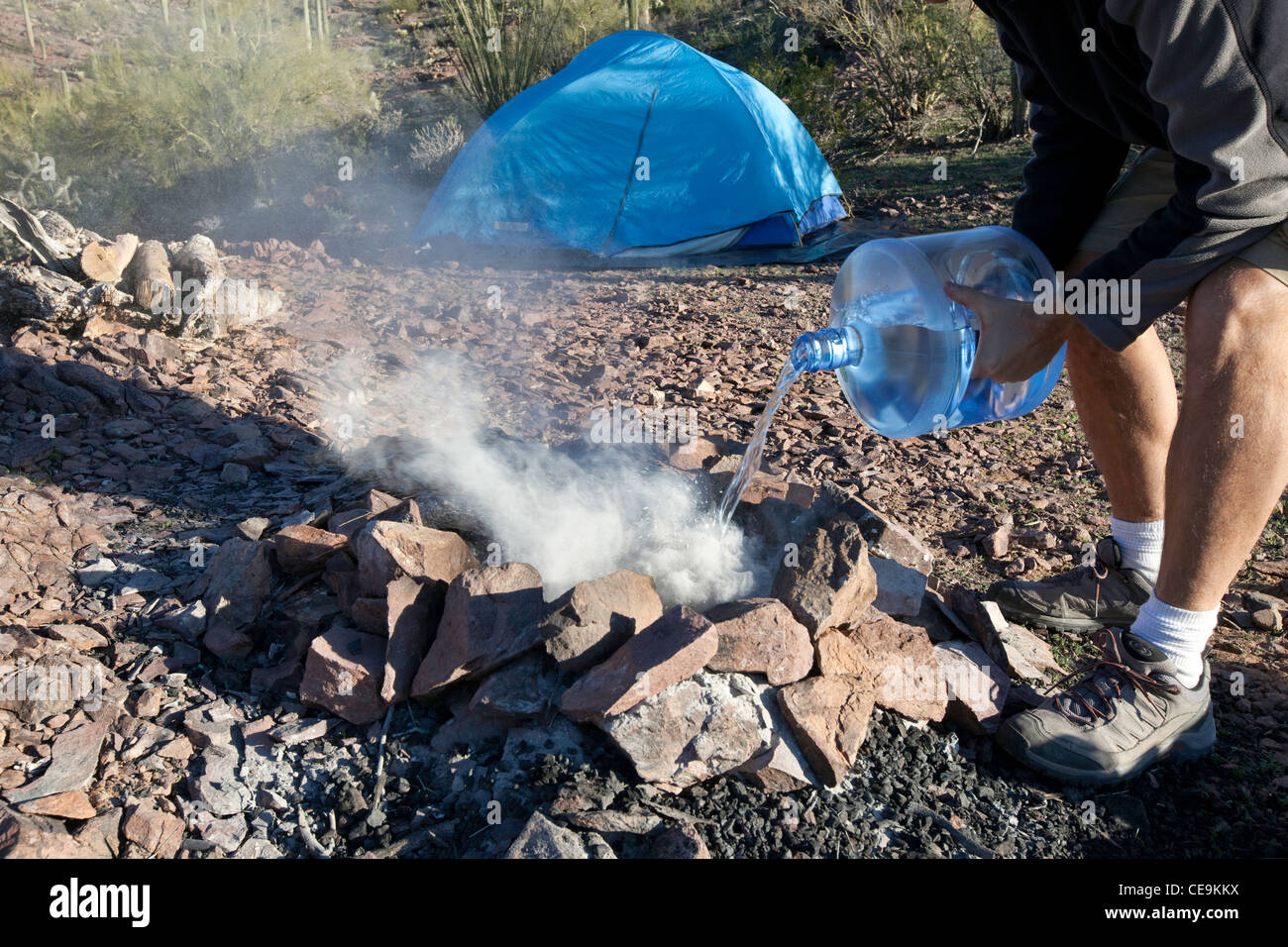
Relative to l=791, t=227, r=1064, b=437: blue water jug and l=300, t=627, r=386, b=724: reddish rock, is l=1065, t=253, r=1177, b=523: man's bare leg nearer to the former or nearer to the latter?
l=791, t=227, r=1064, b=437: blue water jug

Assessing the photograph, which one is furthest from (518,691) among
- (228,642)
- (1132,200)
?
(1132,200)

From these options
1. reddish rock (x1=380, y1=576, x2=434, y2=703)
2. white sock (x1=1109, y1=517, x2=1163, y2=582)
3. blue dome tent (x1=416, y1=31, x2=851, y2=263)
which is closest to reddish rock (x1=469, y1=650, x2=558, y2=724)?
reddish rock (x1=380, y1=576, x2=434, y2=703)

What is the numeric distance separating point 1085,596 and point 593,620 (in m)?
1.41

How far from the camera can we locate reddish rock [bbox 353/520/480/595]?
2273 mm

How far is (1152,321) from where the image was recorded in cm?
204

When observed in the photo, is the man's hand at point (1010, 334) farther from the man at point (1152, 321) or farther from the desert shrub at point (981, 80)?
the desert shrub at point (981, 80)

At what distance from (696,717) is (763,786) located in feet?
0.69

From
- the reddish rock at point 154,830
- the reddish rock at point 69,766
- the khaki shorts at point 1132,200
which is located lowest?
the reddish rock at point 154,830

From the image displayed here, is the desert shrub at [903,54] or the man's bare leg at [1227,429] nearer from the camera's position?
the man's bare leg at [1227,429]

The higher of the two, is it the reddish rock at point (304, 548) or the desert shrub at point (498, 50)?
the desert shrub at point (498, 50)

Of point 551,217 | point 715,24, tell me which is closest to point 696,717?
point 551,217

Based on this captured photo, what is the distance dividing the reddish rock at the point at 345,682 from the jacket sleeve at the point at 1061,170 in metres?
1.97

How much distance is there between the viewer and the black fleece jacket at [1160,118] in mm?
1716

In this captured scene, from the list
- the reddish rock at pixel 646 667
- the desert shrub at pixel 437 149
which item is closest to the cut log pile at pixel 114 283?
the reddish rock at pixel 646 667
